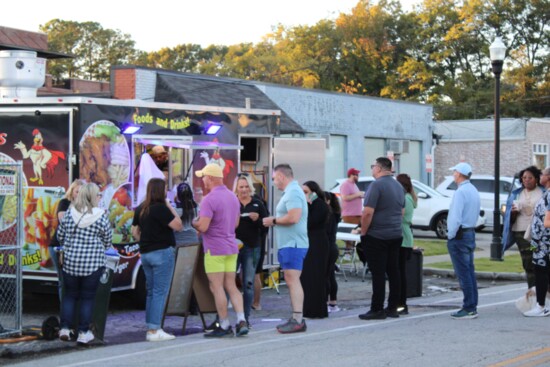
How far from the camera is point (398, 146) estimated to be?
1409 inches

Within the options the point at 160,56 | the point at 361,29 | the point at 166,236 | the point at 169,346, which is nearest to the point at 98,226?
the point at 166,236

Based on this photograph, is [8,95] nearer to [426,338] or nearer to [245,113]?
[245,113]

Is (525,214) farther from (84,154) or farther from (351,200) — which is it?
(351,200)

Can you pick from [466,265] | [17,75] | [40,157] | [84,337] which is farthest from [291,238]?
[17,75]

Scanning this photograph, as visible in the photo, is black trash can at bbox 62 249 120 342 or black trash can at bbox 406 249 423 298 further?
black trash can at bbox 406 249 423 298

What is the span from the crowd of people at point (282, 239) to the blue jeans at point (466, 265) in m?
0.01

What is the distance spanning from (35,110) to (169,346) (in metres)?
3.93

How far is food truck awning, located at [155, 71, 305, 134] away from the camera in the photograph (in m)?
25.6

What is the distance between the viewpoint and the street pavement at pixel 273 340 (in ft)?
29.0

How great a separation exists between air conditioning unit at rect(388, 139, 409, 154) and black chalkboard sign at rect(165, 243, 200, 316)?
25.1 meters

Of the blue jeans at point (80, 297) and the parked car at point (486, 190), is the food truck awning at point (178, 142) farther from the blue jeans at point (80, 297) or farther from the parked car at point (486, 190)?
the parked car at point (486, 190)

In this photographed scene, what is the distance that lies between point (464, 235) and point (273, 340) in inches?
117

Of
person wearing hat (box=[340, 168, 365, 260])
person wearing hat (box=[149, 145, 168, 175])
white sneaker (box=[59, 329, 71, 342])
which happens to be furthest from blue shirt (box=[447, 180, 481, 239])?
person wearing hat (box=[340, 168, 365, 260])

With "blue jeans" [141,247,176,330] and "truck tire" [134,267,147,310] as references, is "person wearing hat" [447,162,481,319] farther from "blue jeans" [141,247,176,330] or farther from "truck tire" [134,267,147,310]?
"truck tire" [134,267,147,310]
